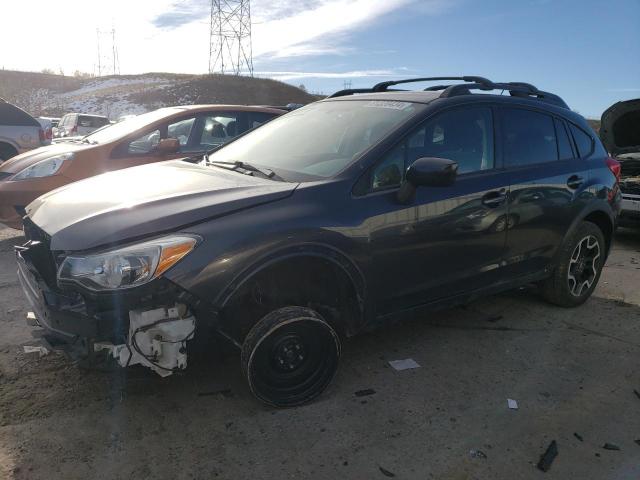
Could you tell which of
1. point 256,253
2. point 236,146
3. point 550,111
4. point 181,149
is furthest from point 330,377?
point 181,149

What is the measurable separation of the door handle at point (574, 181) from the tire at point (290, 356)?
2.46m

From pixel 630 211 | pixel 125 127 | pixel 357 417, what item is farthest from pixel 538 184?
pixel 125 127

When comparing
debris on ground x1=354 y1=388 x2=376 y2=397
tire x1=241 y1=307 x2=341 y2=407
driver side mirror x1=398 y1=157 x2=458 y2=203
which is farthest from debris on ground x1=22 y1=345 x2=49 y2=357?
driver side mirror x1=398 y1=157 x2=458 y2=203

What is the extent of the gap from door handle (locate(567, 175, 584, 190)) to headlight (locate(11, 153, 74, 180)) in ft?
16.9

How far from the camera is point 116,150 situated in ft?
19.6

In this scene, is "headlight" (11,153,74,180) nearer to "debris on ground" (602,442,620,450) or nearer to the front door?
the front door

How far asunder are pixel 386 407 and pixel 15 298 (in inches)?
131

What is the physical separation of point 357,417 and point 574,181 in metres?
2.72

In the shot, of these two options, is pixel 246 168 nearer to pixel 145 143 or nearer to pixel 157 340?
pixel 157 340

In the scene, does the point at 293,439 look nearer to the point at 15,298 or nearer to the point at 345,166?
the point at 345,166

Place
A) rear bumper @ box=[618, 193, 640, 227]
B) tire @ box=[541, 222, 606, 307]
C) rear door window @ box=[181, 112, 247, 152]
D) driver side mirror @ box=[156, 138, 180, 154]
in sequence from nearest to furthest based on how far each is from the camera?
tire @ box=[541, 222, 606, 307], driver side mirror @ box=[156, 138, 180, 154], rear door window @ box=[181, 112, 247, 152], rear bumper @ box=[618, 193, 640, 227]

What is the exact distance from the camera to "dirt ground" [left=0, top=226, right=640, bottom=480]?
8.06ft

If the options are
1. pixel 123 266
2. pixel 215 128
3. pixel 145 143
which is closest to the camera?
pixel 123 266

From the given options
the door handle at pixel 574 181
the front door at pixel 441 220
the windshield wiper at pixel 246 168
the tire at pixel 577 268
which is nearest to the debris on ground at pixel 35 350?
the windshield wiper at pixel 246 168
